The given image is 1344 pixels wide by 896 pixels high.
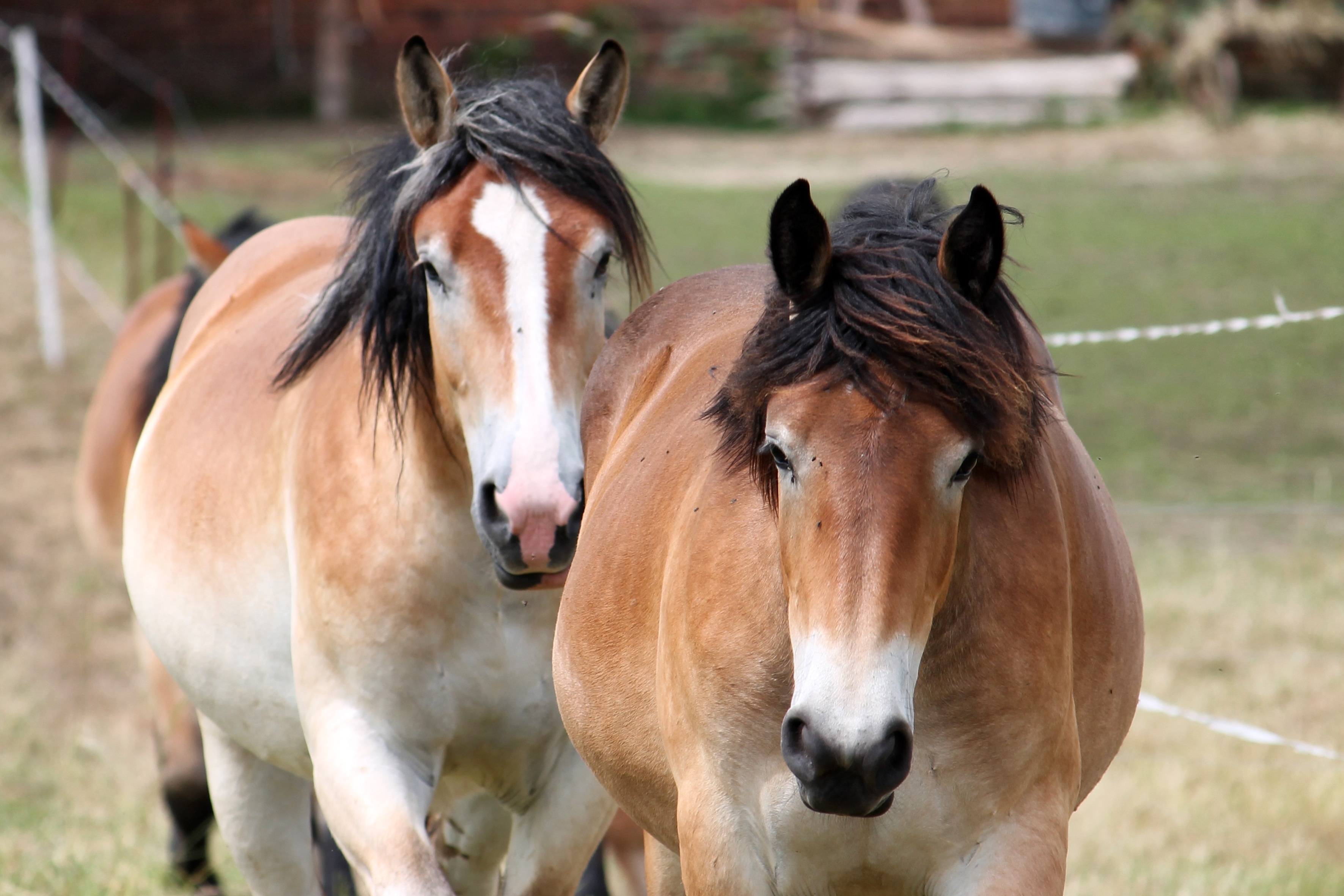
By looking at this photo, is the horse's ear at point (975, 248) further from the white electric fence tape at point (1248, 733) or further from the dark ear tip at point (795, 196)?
the white electric fence tape at point (1248, 733)

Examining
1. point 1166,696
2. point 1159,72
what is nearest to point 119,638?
point 1166,696

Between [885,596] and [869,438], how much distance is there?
208 mm

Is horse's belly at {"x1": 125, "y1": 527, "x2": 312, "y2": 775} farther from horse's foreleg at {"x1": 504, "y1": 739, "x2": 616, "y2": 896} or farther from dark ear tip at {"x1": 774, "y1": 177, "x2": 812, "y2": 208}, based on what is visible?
dark ear tip at {"x1": 774, "y1": 177, "x2": 812, "y2": 208}

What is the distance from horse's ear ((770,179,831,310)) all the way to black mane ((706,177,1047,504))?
0.02 m

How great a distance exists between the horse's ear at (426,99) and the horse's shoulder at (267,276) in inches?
30.1

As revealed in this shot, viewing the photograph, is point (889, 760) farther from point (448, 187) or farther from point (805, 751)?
point (448, 187)

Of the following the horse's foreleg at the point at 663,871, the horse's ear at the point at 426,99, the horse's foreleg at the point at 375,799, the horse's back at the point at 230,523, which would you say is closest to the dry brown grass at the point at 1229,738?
the horse's foreleg at the point at 663,871

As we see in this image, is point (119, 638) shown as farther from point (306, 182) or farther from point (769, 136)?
point (769, 136)

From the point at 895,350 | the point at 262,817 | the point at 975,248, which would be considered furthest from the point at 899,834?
the point at 262,817

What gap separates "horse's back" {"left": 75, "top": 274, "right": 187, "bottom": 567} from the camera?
5.58 m

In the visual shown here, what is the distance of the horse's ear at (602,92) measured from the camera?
309 centimetres

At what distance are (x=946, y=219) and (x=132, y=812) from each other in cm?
395

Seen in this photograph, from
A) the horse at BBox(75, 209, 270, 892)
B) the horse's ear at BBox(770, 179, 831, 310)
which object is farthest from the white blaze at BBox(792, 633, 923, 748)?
the horse at BBox(75, 209, 270, 892)

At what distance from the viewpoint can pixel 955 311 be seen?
191 centimetres
